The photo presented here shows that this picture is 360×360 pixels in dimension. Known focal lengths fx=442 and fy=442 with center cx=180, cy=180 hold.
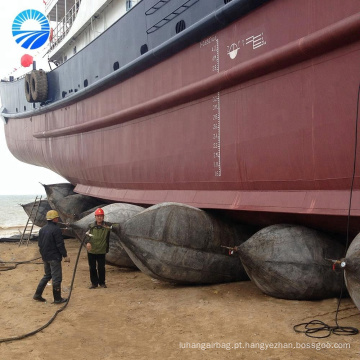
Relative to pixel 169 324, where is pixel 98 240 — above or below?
above

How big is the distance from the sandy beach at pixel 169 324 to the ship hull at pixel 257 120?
1.04 m

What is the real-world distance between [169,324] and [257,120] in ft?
8.39

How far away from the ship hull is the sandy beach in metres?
1.04

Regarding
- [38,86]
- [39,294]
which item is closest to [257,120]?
[39,294]

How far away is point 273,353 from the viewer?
11.8 ft

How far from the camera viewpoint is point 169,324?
4.46 metres

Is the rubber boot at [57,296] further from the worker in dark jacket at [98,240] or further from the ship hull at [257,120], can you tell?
the ship hull at [257,120]

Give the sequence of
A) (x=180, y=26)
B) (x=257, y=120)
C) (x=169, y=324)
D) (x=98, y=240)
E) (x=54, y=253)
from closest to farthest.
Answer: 1. (x=169, y=324)
2. (x=257, y=120)
3. (x=54, y=253)
4. (x=98, y=240)
5. (x=180, y=26)

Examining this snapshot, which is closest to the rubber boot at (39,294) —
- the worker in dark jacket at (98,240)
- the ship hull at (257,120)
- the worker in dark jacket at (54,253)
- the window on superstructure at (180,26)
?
the worker in dark jacket at (54,253)

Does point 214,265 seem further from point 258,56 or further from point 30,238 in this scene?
point 30,238

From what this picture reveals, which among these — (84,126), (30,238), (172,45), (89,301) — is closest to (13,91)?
(30,238)

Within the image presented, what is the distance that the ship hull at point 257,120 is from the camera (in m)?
4.43

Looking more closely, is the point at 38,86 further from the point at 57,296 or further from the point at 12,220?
the point at 12,220

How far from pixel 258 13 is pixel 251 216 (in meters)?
2.49
